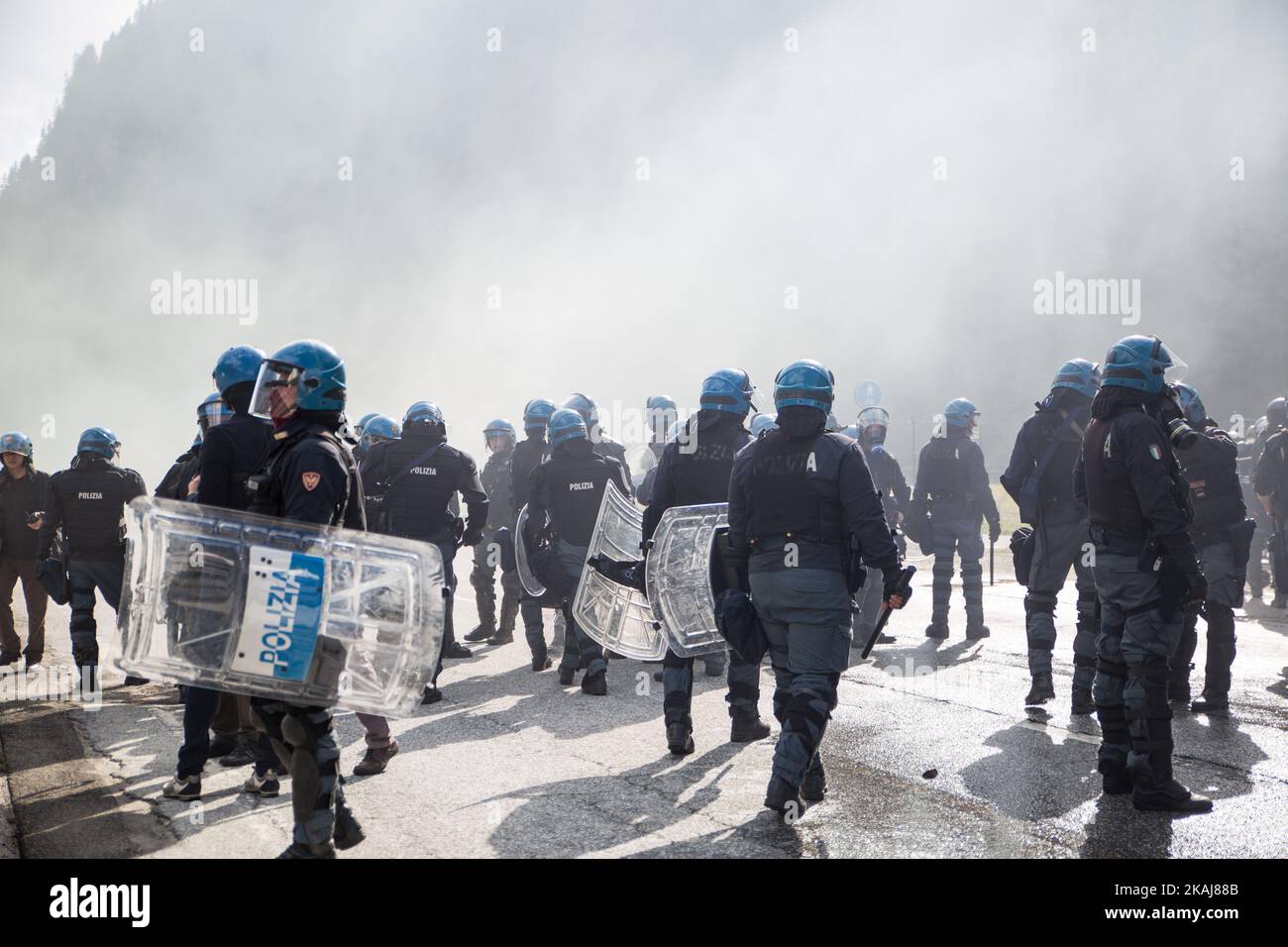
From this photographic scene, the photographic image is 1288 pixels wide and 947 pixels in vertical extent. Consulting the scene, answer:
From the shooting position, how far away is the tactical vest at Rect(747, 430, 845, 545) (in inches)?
196

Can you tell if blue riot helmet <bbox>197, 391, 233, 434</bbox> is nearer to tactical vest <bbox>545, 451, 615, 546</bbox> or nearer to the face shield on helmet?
the face shield on helmet

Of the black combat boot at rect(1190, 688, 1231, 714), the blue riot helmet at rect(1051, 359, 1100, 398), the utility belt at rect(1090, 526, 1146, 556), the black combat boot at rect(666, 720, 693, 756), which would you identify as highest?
the blue riot helmet at rect(1051, 359, 1100, 398)

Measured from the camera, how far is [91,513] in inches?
332

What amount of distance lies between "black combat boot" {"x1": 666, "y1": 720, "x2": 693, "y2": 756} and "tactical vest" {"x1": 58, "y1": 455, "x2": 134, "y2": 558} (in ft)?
15.4

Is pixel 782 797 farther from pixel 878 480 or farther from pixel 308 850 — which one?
pixel 878 480

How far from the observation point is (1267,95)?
39.5m

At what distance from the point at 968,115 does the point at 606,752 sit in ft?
150

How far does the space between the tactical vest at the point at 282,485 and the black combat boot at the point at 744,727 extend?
305 cm

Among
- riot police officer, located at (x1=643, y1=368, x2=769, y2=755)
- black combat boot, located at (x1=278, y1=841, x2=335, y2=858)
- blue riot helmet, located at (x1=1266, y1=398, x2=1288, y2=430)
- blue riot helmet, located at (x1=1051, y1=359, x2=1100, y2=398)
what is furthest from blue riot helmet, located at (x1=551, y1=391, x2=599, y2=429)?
blue riot helmet, located at (x1=1266, y1=398, x2=1288, y2=430)

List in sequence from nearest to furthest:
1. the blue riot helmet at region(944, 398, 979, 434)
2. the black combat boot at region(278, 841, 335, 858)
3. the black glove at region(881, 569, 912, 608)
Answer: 1. the black combat boot at region(278, 841, 335, 858)
2. the black glove at region(881, 569, 912, 608)
3. the blue riot helmet at region(944, 398, 979, 434)

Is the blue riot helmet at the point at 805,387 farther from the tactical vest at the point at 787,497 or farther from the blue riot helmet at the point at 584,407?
the blue riot helmet at the point at 584,407

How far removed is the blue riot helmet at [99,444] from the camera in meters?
8.78
